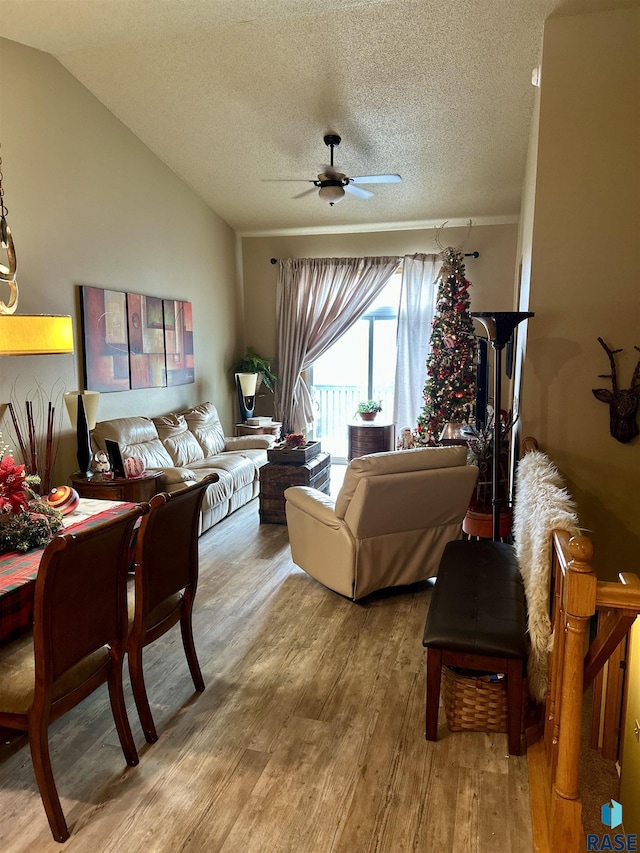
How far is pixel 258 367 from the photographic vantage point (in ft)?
24.3

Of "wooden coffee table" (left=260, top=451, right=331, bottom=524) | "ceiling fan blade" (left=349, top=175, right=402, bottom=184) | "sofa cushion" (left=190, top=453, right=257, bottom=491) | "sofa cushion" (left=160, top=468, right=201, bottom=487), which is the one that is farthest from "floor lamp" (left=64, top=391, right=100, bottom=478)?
"ceiling fan blade" (left=349, top=175, right=402, bottom=184)

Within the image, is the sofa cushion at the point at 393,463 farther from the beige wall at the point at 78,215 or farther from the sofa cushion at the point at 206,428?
the sofa cushion at the point at 206,428

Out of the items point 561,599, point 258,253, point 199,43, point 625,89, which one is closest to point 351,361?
point 258,253

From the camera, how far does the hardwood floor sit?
1.88 meters

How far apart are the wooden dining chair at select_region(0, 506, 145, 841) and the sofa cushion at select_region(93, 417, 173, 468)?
2724 millimetres

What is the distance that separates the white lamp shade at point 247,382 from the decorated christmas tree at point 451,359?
86.2 inches

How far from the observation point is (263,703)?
101 inches

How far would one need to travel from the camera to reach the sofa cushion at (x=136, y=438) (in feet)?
15.6

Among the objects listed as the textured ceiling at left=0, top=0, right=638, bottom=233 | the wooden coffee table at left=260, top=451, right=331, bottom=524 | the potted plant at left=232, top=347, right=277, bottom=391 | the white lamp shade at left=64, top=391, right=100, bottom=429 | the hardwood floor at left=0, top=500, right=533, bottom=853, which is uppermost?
the textured ceiling at left=0, top=0, right=638, bottom=233

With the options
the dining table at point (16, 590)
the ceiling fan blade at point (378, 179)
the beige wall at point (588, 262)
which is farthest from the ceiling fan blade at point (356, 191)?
the dining table at point (16, 590)

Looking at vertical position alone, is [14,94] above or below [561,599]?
above

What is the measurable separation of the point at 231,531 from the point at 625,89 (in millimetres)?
4116

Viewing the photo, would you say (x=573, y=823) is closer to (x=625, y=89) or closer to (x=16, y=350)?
(x=16, y=350)

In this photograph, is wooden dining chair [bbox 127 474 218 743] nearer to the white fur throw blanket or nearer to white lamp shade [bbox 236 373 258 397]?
the white fur throw blanket
